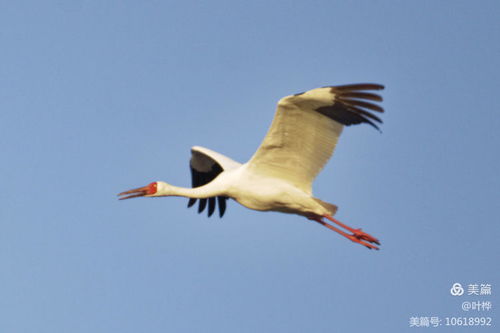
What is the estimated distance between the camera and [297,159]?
1597 centimetres

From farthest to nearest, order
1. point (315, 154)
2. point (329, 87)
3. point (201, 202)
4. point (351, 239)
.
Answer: point (201, 202)
point (351, 239)
point (315, 154)
point (329, 87)

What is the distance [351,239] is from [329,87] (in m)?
3.38

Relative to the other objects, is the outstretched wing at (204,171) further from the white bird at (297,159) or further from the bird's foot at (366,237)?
the bird's foot at (366,237)

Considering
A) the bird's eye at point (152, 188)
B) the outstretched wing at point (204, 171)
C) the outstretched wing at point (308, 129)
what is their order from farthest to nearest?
the outstretched wing at point (204, 171) → the bird's eye at point (152, 188) → the outstretched wing at point (308, 129)

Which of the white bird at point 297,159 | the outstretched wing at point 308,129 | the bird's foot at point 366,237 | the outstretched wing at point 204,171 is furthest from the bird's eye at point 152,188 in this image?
the bird's foot at point 366,237

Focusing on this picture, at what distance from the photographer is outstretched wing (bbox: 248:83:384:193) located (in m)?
14.8

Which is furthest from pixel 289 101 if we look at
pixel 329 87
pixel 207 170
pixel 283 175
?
pixel 207 170

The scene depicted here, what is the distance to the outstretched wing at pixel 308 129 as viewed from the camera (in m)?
14.8

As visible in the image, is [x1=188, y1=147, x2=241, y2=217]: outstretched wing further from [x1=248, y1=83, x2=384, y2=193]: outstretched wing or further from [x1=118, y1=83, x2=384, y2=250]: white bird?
[x1=248, y1=83, x2=384, y2=193]: outstretched wing

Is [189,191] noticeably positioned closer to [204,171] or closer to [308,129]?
[204,171]

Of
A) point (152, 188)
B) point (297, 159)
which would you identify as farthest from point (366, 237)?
point (152, 188)

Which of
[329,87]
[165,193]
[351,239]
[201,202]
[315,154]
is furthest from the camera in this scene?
[201,202]

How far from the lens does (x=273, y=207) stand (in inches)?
651

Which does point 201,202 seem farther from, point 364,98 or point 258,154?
point 364,98
